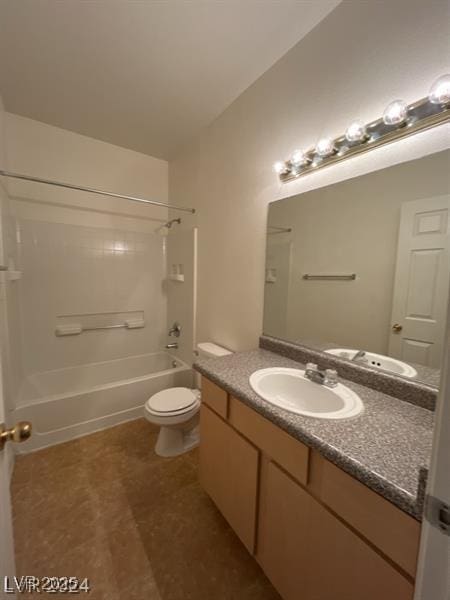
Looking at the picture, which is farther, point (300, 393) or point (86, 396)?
point (86, 396)

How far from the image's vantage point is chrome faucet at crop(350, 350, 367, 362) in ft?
3.71

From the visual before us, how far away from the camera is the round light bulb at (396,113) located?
0.91m

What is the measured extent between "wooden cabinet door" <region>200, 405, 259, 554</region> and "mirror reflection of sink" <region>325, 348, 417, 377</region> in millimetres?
625

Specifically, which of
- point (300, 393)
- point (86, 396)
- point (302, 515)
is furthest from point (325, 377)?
point (86, 396)

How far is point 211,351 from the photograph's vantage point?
6.21 ft

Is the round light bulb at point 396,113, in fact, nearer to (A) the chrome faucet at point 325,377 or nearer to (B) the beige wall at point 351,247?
(B) the beige wall at point 351,247

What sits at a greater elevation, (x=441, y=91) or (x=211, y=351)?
(x=441, y=91)

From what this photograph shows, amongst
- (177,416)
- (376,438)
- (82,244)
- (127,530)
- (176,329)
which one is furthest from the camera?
(176,329)

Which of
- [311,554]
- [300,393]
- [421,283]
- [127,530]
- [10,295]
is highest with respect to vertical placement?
[421,283]

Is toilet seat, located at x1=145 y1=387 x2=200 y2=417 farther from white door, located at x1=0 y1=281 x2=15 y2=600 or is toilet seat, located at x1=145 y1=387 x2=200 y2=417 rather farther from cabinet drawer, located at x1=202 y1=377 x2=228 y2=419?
white door, located at x1=0 y1=281 x2=15 y2=600

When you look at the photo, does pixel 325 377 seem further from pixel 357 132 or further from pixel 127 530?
pixel 127 530

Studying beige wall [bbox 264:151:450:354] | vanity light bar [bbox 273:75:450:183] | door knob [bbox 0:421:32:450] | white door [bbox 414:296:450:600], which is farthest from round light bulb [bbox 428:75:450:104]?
door knob [bbox 0:421:32:450]

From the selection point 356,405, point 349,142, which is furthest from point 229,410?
point 349,142

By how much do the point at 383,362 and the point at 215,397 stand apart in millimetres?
790
